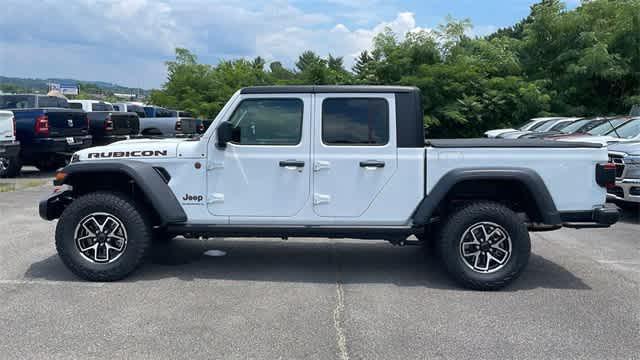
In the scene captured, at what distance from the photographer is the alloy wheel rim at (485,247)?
5.86 metres

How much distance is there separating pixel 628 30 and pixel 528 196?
59.8 feet

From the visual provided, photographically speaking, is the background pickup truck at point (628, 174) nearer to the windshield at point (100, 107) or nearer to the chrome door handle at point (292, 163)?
the chrome door handle at point (292, 163)

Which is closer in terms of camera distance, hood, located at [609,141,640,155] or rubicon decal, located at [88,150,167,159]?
rubicon decal, located at [88,150,167,159]

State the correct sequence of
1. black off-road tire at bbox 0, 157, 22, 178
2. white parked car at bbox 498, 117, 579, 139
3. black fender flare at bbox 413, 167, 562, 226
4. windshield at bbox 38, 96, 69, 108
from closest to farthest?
1. black fender flare at bbox 413, 167, 562, 226
2. black off-road tire at bbox 0, 157, 22, 178
3. white parked car at bbox 498, 117, 579, 139
4. windshield at bbox 38, 96, 69, 108

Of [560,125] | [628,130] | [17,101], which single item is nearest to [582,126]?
[560,125]

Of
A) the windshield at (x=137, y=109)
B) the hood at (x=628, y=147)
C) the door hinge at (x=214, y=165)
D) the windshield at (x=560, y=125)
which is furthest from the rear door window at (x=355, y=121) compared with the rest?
the windshield at (x=137, y=109)

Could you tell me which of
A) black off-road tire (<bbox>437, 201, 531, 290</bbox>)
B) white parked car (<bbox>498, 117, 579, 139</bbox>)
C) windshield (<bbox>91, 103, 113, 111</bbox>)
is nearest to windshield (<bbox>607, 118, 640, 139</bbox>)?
white parked car (<bbox>498, 117, 579, 139</bbox>)

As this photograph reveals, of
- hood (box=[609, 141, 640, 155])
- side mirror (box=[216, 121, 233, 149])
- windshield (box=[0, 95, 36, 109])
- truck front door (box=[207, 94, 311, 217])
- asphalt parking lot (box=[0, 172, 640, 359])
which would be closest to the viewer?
asphalt parking lot (box=[0, 172, 640, 359])

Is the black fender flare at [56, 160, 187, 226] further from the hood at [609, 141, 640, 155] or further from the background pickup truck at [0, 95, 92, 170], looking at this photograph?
the background pickup truck at [0, 95, 92, 170]

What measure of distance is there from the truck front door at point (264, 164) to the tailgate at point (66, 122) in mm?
10552

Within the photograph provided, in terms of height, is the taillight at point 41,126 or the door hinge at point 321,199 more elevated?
the taillight at point 41,126

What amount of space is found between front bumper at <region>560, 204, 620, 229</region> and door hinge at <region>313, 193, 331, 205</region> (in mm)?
2195

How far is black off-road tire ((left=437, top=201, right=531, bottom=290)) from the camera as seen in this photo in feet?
19.1

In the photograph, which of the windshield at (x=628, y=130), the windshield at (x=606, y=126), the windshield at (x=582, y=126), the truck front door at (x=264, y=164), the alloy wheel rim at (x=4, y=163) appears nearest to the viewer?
the truck front door at (x=264, y=164)
